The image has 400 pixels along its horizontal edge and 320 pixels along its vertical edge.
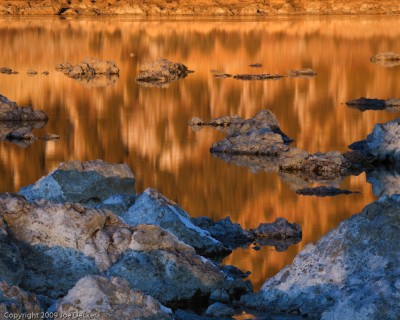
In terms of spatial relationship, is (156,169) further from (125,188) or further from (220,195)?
(125,188)

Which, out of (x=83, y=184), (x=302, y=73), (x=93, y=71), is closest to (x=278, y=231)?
(x=83, y=184)

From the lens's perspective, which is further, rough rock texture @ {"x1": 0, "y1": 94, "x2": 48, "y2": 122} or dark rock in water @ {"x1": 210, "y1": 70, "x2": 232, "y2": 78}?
dark rock in water @ {"x1": 210, "y1": 70, "x2": 232, "y2": 78}

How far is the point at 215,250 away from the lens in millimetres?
9422

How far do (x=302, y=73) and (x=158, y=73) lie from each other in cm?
438

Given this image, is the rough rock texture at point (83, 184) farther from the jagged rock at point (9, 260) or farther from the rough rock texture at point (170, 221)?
the jagged rock at point (9, 260)

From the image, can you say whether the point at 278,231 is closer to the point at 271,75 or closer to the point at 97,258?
the point at 97,258

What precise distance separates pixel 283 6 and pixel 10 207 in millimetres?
63272

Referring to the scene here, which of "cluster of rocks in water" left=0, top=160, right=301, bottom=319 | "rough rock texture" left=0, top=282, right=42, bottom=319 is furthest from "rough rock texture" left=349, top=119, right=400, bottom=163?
"rough rock texture" left=0, top=282, right=42, bottom=319

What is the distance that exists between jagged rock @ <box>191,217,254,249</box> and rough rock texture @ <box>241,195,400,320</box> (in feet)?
7.26

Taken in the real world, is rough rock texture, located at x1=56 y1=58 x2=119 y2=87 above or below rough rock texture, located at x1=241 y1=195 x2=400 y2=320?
below

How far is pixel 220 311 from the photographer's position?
743 cm

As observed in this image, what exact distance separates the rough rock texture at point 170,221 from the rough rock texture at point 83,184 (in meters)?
0.91

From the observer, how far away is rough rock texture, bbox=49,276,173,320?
19.5 ft

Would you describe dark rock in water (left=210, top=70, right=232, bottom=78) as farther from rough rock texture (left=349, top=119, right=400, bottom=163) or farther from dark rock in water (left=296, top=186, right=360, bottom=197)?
dark rock in water (left=296, top=186, right=360, bottom=197)
